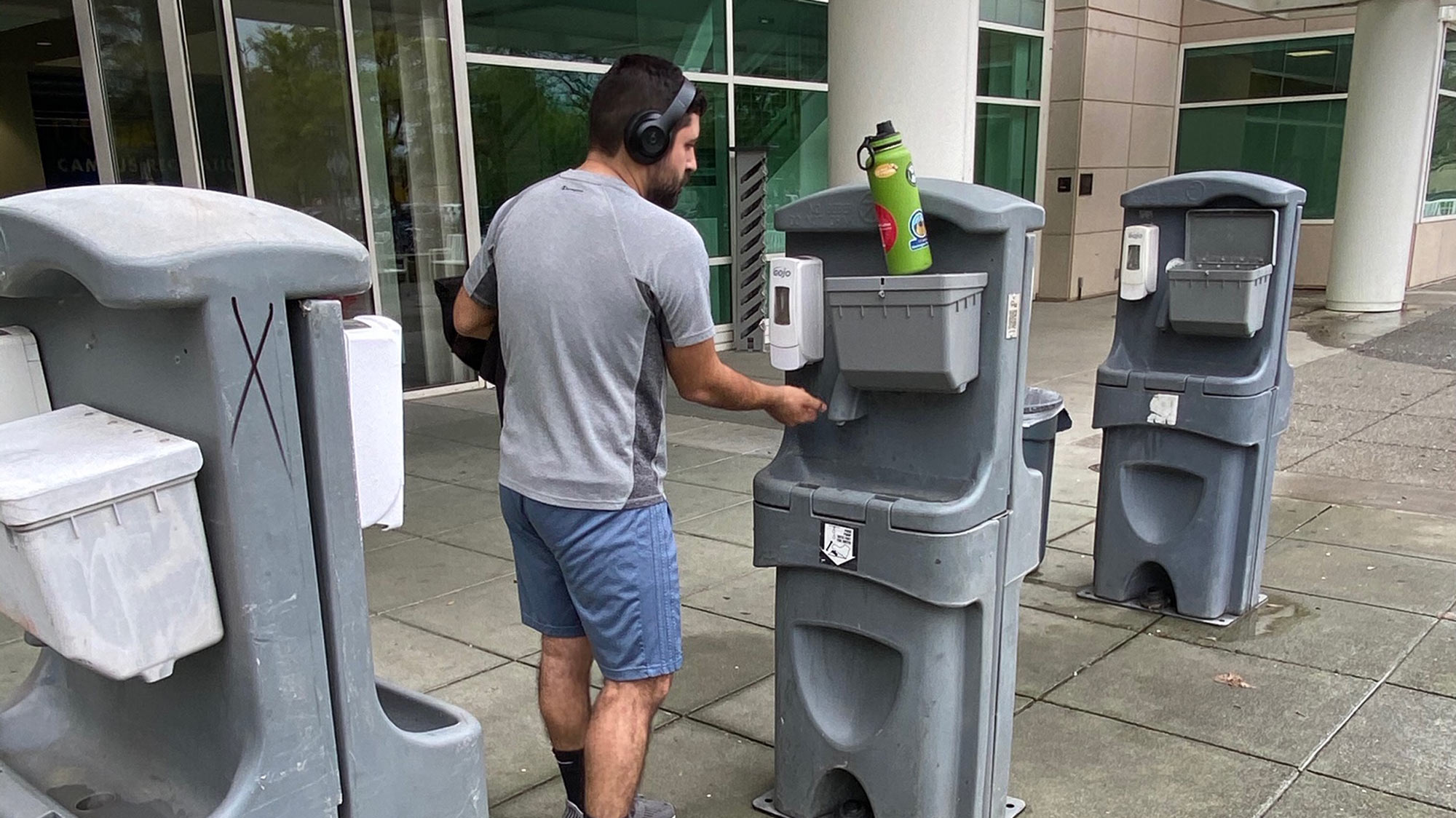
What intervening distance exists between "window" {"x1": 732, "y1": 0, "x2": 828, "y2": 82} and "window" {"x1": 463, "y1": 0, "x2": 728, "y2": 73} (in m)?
0.32

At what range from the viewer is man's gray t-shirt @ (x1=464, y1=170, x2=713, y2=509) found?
7.84 ft

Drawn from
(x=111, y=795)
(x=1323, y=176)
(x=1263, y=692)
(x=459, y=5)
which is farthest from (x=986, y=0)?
(x=111, y=795)

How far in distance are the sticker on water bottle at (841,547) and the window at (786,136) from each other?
29.4 ft

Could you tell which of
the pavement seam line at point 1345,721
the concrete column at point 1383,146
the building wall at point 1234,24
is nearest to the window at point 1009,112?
the building wall at point 1234,24

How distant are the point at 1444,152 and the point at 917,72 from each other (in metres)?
14.4

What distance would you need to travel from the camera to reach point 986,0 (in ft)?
46.3

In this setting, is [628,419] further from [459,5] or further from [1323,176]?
[1323,176]

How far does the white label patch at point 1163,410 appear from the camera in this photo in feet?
14.0

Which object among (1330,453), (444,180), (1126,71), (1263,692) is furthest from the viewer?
(1126,71)

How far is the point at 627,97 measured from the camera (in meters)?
2.53

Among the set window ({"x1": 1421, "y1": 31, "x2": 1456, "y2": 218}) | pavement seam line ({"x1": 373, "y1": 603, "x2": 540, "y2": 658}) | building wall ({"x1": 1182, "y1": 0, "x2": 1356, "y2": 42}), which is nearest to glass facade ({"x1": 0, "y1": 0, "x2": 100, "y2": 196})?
pavement seam line ({"x1": 373, "y1": 603, "x2": 540, "y2": 658})

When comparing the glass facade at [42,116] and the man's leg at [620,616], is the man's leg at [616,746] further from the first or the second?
the glass facade at [42,116]

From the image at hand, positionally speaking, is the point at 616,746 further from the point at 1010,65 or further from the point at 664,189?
the point at 1010,65

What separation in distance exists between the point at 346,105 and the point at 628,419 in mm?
6940
